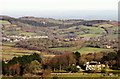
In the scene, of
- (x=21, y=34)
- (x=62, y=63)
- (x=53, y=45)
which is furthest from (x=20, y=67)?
(x=21, y=34)

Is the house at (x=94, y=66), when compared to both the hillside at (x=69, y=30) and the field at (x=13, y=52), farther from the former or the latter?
the hillside at (x=69, y=30)

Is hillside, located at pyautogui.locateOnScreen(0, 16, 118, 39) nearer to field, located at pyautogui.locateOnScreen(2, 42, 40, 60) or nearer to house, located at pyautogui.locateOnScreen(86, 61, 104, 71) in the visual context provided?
field, located at pyautogui.locateOnScreen(2, 42, 40, 60)

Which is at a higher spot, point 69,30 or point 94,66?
point 69,30

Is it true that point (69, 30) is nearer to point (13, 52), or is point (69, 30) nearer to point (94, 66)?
point (13, 52)

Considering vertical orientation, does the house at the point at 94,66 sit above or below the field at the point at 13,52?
below

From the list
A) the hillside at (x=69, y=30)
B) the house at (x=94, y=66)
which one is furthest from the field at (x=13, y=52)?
the hillside at (x=69, y=30)

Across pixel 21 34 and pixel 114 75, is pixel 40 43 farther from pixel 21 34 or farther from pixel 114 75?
pixel 114 75

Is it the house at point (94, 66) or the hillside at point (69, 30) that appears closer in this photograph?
the house at point (94, 66)

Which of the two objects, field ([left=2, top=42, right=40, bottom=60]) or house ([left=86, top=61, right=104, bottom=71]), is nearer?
house ([left=86, top=61, right=104, bottom=71])

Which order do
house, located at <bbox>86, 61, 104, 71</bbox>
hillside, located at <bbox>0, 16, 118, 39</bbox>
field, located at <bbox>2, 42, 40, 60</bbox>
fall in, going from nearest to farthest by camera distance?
house, located at <bbox>86, 61, 104, 71</bbox>, field, located at <bbox>2, 42, 40, 60</bbox>, hillside, located at <bbox>0, 16, 118, 39</bbox>

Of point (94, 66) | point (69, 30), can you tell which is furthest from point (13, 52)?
point (69, 30)

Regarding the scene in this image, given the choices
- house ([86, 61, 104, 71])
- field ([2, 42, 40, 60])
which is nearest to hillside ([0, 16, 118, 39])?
field ([2, 42, 40, 60])
